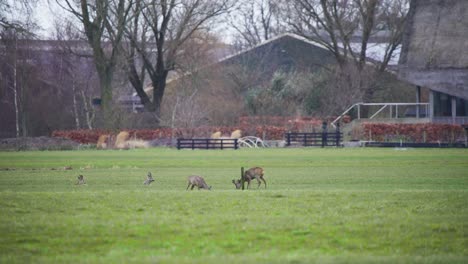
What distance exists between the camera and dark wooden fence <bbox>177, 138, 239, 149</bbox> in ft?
196

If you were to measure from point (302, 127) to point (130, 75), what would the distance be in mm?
17161

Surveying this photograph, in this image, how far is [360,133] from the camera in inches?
2410

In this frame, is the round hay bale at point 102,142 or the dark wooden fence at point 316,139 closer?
the dark wooden fence at point 316,139

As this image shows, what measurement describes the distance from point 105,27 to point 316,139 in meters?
19.1

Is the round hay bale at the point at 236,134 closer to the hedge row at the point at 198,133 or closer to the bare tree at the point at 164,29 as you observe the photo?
the hedge row at the point at 198,133

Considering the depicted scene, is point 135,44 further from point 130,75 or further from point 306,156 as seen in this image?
point 306,156

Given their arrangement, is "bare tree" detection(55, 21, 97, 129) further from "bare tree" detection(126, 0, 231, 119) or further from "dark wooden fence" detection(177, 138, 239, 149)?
"dark wooden fence" detection(177, 138, 239, 149)

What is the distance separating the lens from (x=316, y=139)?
204ft

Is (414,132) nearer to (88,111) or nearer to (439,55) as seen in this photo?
(439,55)

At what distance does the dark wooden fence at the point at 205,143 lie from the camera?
Result: 59.8 meters

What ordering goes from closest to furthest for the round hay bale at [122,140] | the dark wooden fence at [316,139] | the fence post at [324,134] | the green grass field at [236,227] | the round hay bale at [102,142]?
the green grass field at [236,227]
the fence post at [324,134]
the dark wooden fence at [316,139]
the round hay bale at [102,142]
the round hay bale at [122,140]

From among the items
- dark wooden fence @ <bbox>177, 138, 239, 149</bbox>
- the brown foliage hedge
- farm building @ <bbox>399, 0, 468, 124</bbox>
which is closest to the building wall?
farm building @ <bbox>399, 0, 468, 124</bbox>

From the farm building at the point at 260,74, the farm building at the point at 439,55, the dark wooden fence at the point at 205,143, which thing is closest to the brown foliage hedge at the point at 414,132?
the farm building at the point at 439,55

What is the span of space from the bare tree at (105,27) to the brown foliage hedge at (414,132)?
67.3 feet
